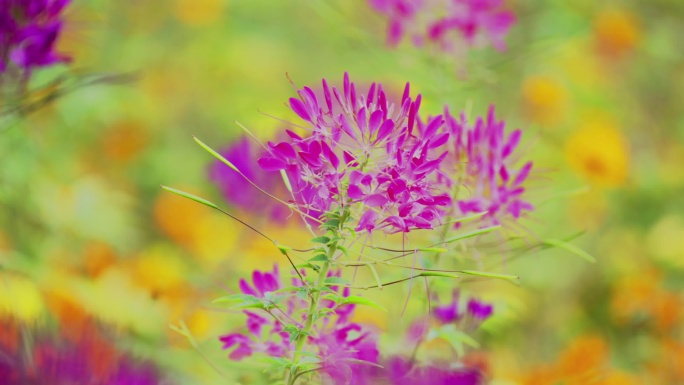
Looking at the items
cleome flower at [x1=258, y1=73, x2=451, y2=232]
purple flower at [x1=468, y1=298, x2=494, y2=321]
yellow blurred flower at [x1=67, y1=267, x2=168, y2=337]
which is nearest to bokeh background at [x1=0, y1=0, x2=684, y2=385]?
yellow blurred flower at [x1=67, y1=267, x2=168, y2=337]

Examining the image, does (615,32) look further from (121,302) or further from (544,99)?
(121,302)

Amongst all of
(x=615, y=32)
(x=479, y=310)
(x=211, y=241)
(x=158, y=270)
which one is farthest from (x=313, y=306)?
(x=615, y=32)

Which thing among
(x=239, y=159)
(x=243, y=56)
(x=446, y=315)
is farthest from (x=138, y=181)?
(x=446, y=315)

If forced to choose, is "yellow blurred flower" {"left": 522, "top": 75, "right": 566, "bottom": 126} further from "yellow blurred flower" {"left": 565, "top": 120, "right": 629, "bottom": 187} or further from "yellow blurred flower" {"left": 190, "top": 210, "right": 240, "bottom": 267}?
"yellow blurred flower" {"left": 190, "top": 210, "right": 240, "bottom": 267}

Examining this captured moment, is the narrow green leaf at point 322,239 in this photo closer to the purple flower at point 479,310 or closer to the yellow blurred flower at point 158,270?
the purple flower at point 479,310

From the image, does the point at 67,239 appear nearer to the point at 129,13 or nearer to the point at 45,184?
the point at 45,184
